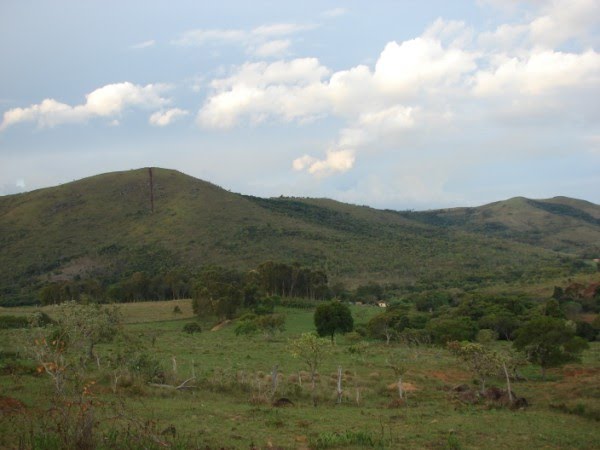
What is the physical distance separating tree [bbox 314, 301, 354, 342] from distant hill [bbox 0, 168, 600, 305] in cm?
5713

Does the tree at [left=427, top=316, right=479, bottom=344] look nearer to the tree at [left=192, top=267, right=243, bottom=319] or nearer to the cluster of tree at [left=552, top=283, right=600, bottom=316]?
the cluster of tree at [left=552, top=283, right=600, bottom=316]

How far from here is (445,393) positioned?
28.1 m

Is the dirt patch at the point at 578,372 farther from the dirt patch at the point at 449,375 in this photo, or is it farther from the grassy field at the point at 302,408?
the dirt patch at the point at 449,375

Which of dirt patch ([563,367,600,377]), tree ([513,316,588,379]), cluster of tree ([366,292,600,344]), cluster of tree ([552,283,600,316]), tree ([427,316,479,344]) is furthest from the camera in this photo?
cluster of tree ([552,283,600,316])

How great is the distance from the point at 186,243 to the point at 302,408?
107 metres

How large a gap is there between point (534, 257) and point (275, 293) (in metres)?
103

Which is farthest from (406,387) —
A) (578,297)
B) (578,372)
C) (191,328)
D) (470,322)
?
(578,297)

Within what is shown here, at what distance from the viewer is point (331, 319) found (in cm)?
5556

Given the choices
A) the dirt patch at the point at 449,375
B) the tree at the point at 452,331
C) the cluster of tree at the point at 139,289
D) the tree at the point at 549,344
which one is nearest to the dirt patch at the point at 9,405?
the dirt patch at the point at 449,375

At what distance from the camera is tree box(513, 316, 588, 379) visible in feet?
113

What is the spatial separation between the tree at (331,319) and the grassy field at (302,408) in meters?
15.9

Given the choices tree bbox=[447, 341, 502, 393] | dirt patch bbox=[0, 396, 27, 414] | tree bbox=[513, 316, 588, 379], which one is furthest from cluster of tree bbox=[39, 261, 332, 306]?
dirt patch bbox=[0, 396, 27, 414]

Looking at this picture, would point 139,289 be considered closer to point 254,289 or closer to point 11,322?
point 254,289

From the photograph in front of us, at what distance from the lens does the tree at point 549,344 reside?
113 feet
